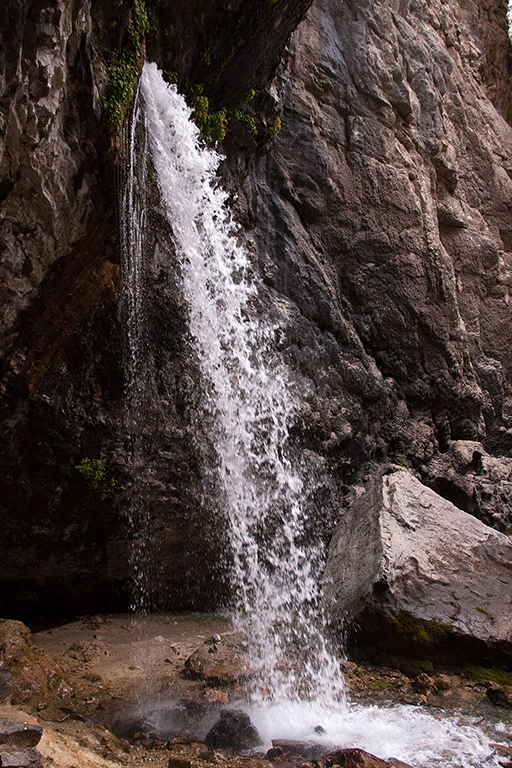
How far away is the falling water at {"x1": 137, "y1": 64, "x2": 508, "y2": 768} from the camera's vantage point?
6250 millimetres

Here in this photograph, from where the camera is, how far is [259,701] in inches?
173

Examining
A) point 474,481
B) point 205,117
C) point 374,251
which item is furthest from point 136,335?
point 474,481

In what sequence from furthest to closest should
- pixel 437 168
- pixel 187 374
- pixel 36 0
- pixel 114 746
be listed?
pixel 437 168, pixel 187 374, pixel 114 746, pixel 36 0

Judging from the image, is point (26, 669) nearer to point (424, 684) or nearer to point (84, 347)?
point (84, 347)

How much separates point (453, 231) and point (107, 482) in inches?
349

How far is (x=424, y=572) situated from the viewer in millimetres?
5672

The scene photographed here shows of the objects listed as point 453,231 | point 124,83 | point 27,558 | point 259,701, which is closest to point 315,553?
point 259,701

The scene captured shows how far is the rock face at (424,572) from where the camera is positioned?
5.27 meters

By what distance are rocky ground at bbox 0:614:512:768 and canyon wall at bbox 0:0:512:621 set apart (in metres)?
1.03

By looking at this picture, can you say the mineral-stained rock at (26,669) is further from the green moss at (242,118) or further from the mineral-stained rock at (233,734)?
the green moss at (242,118)

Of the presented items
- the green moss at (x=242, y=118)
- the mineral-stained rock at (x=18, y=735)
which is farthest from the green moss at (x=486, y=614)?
the green moss at (x=242, y=118)

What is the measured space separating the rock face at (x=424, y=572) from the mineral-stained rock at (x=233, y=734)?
80.6 inches

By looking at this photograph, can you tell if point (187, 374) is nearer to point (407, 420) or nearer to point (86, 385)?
point (86, 385)

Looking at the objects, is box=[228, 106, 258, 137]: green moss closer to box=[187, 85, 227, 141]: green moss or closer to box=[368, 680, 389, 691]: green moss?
box=[187, 85, 227, 141]: green moss
